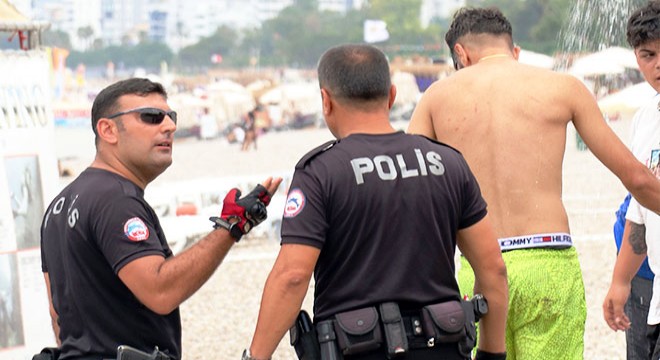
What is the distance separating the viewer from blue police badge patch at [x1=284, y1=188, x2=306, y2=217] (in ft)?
11.1

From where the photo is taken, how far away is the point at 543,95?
4398 mm

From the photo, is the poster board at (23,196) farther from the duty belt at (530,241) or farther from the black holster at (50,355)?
the duty belt at (530,241)

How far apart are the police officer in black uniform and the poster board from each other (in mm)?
3207

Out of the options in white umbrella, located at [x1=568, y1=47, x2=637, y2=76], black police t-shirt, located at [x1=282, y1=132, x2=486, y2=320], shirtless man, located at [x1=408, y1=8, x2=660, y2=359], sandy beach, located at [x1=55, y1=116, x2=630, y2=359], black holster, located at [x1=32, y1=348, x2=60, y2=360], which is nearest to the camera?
black police t-shirt, located at [x1=282, y1=132, x2=486, y2=320]

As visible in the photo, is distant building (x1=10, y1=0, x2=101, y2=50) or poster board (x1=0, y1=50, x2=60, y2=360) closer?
poster board (x1=0, y1=50, x2=60, y2=360)

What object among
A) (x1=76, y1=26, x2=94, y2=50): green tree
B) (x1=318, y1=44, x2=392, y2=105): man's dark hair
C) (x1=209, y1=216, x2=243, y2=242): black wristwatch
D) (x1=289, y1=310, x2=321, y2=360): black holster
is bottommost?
(x1=76, y1=26, x2=94, y2=50): green tree

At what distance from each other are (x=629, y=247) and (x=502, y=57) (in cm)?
91

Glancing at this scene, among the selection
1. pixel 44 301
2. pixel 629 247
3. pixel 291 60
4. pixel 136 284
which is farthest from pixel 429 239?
pixel 291 60

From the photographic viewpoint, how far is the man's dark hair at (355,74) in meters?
3.49

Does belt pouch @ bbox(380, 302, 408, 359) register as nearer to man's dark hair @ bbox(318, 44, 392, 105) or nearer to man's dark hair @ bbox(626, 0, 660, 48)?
man's dark hair @ bbox(318, 44, 392, 105)

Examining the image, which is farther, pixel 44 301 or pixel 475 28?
pixel 44 301

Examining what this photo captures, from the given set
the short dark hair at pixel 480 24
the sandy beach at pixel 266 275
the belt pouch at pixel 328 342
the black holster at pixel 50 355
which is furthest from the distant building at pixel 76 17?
the belt pouch at pixel 328 342

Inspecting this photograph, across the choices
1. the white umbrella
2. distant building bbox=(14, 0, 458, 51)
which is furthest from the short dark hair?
distant building bbox=(14, 0, 458, 51)

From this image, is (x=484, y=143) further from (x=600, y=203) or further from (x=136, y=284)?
(x=600, y=203)
